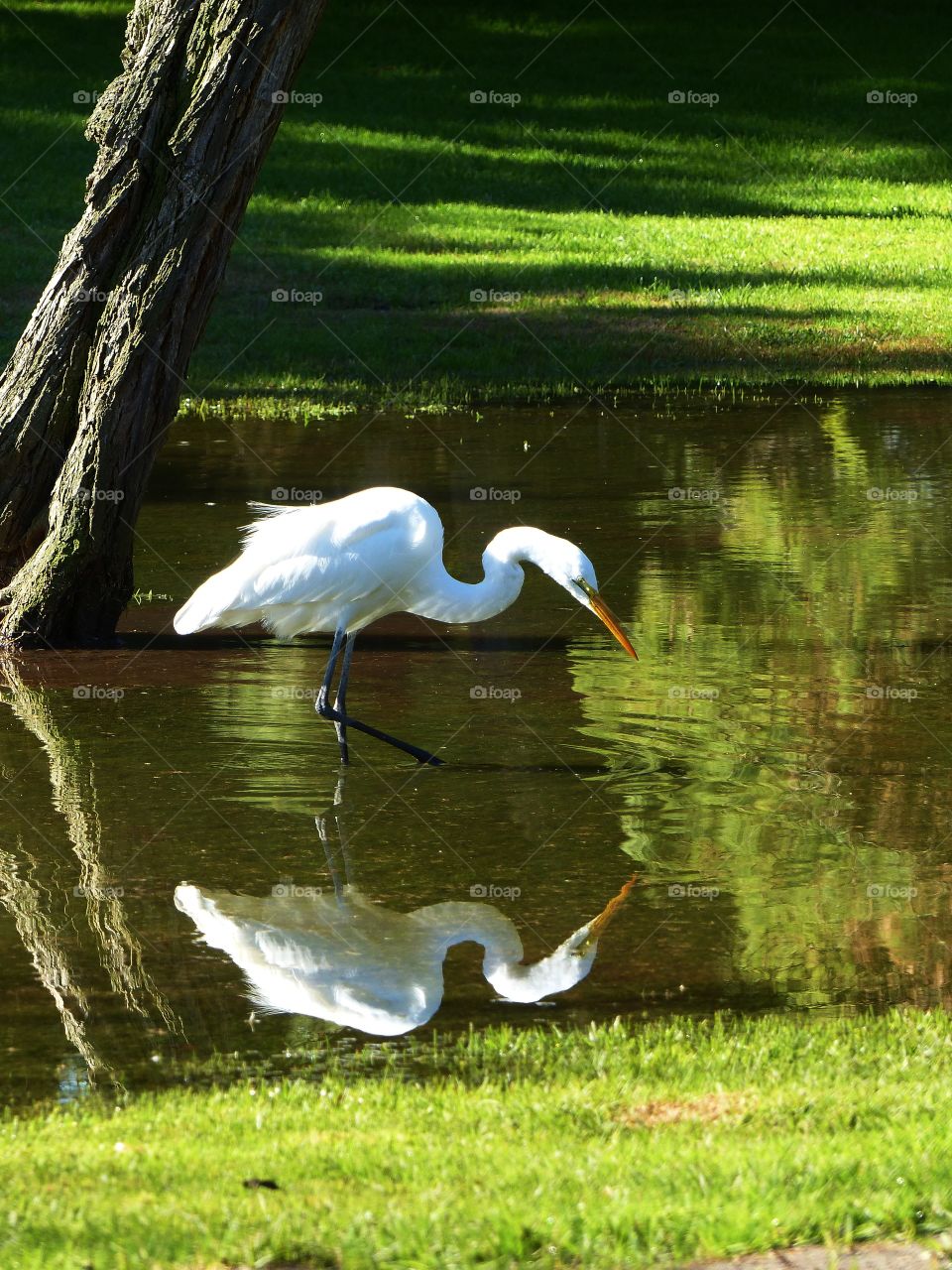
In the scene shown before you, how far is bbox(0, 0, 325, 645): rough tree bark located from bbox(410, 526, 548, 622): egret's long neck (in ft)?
6.77

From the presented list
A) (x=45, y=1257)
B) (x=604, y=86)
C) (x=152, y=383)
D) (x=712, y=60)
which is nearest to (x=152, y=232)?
(x=152, y=383)

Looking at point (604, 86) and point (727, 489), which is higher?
point (604, 86)

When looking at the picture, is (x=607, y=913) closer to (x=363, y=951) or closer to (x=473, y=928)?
(x=473, y=928)

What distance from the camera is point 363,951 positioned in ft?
20.2

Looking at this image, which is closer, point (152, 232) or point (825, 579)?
point (152, 232)

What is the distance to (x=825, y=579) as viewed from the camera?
36.2 feet

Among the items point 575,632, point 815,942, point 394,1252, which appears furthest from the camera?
point 575,632

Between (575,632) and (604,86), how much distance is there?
24709 mm

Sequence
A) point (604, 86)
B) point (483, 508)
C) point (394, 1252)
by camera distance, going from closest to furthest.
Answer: point (394, 1252) → point (483, 508) → point (604, 86)

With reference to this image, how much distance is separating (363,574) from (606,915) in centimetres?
259

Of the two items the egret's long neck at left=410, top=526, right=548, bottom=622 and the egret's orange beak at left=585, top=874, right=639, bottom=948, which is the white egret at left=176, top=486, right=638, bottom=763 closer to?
the egret's long neck at left=410, top=526, right=548, bottom=622

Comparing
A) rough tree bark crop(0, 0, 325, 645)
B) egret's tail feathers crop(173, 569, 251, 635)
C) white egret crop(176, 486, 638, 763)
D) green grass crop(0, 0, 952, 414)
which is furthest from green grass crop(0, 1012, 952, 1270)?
green grass crop(0, 0, 952, 414)

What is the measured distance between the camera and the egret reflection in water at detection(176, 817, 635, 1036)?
227 inches

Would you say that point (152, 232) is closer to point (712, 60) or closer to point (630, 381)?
point (630, 381)
